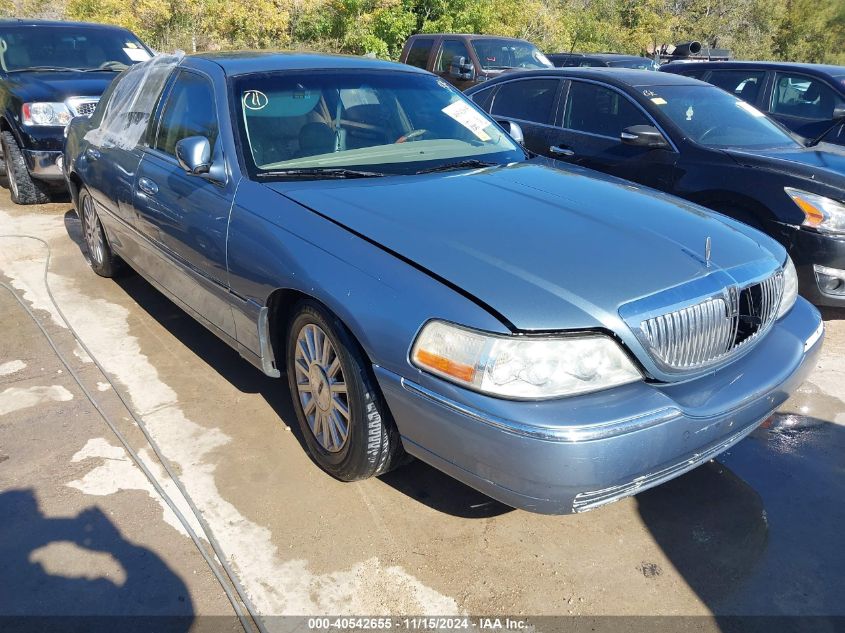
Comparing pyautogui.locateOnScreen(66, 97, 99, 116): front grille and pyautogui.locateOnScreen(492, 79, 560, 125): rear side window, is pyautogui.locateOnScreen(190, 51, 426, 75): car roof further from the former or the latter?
pyautogui.locateOnScreen(66, 97, 99, 116): front grille

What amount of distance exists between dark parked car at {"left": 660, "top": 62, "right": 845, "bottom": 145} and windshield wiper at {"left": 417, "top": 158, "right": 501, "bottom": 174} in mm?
4726

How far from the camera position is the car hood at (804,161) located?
4652 millimetres

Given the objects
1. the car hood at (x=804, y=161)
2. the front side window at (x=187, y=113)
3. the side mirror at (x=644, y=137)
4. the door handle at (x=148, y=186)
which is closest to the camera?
the front side window at (x=187, y=113)

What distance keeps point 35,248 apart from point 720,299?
573 centimetres

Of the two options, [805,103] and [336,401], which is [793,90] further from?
[336,401]

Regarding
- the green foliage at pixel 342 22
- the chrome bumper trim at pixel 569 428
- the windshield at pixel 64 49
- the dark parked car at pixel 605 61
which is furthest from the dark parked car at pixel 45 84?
the green foliage at pixel 342 22

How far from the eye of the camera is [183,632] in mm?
2293

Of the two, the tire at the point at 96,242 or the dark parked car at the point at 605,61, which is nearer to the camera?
the tire at the point at 96,242

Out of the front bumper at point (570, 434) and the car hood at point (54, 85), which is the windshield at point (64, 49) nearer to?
the car hood at point (54, 85)

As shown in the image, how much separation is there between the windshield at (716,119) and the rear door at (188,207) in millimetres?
3525

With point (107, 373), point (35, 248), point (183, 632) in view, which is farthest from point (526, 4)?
point (183, 632)

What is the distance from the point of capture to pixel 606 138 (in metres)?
5.72

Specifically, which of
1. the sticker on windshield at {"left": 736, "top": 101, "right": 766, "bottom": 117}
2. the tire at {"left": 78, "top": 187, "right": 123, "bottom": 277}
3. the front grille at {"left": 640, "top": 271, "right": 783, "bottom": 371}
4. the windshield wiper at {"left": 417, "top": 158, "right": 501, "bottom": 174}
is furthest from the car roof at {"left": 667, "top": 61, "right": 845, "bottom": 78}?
the tire at {"left": 78, "top": 187, "right": 123, "bottom": 277}

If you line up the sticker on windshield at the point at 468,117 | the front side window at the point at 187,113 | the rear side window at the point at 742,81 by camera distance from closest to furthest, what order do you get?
the front side window at the point at 187,113 → the sticker on windshield at the point at 468,117 → the rear side window at the point at 742,81
